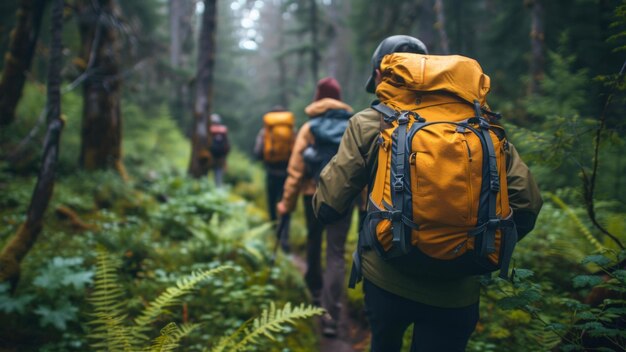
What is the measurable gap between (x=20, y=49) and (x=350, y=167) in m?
4.69

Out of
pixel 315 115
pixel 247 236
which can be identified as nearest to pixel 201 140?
pixel 247 236

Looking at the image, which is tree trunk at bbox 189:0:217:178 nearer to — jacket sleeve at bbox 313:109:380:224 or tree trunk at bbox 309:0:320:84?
jacket sleeve at bbox 313:109:380:224

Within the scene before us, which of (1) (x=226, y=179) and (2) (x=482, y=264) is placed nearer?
(2) (x=482, y=264)

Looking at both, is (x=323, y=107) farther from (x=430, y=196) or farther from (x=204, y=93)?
(x=204, y=93)

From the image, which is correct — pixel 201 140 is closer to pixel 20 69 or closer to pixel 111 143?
pixel 111 143

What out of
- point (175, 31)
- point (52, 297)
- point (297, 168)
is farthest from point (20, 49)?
point (175, 31)

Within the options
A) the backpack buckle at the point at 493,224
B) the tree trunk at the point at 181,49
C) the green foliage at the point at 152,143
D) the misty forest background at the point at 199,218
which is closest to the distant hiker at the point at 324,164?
the misty forest background at the point at 199,218

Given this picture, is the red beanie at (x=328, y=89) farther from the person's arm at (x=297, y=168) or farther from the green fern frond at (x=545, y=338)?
the green fern frond at (x=545, y=338)

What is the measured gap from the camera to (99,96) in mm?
7461

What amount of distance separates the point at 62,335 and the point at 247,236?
2504 millimetres

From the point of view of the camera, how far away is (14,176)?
6.64m

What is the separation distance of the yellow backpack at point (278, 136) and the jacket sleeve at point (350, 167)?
403 cm

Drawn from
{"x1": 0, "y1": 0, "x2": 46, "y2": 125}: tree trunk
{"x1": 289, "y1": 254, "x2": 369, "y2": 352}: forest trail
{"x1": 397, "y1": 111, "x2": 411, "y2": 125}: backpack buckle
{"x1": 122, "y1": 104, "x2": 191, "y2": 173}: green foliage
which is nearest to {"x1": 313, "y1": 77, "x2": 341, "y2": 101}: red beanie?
{"x1": 397, "y1": 111, "x2": 411, "y2": 125}: backpack buckle

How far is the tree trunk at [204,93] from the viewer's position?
27.7 feet
